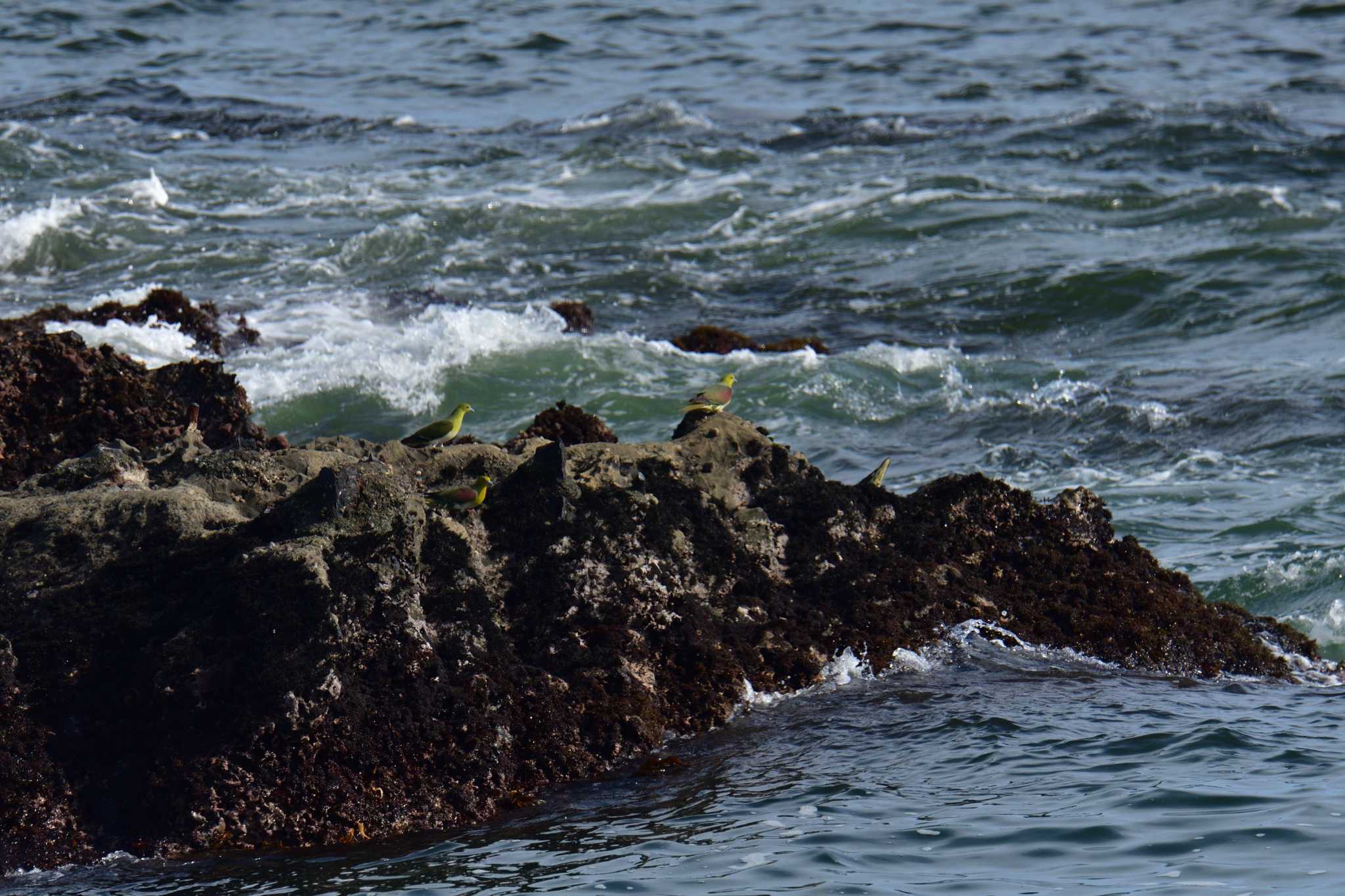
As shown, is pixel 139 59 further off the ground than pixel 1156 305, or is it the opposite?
pixel 139 59

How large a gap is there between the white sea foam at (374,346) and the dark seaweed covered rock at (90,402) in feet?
11.9

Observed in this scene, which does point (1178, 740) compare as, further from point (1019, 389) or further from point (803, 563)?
point (1019, 389)

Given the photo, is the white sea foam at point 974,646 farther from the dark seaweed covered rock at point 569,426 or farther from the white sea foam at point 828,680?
the dark seaweed covered rock at point 569,426

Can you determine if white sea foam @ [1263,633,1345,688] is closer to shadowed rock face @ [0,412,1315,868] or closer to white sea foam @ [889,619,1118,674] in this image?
shadowed rock face @ [0,412,1315,868]

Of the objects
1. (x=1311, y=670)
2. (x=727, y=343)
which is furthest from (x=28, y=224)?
(x=1311, y=670)

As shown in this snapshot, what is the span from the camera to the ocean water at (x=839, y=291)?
4.52 m

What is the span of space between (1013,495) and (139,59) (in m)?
22.8

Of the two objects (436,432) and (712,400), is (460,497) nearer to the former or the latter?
(436,432)

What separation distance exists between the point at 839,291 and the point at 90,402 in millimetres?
8654

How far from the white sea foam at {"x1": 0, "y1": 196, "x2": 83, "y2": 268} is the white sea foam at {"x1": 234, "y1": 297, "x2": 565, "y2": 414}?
318 cm

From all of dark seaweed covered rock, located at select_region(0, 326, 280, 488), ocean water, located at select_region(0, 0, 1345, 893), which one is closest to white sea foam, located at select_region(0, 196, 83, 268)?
ocean water, located at select_region(0, 0, 1345, 893)

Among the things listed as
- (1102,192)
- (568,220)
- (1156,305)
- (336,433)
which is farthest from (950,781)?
(1102,192)

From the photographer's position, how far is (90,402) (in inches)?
247

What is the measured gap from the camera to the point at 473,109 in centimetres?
2283
